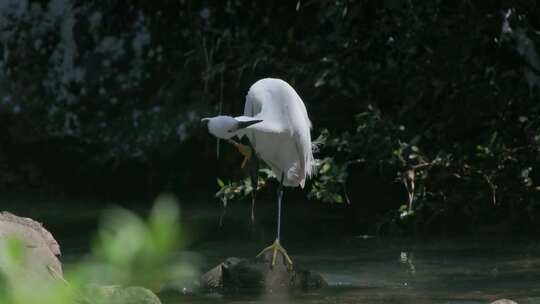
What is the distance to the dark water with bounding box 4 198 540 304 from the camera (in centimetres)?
473

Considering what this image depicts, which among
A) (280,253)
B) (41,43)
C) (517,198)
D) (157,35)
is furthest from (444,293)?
(41,43)

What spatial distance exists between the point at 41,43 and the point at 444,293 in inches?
240

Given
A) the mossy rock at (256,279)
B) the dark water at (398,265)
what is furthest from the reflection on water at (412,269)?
the mossy rock at (256,279)

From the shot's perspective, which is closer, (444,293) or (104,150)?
(444,293)

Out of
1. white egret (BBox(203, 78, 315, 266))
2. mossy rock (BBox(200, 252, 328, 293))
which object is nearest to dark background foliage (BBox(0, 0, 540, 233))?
white egret (BBox(203, 78, 315, 266))

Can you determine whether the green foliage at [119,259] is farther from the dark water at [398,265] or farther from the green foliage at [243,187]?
the green foliage at [243,187]

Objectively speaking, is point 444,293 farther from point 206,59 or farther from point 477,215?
point 206,59

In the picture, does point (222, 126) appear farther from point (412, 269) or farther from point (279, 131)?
point (412, 269)

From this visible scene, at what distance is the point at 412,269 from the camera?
555 cm

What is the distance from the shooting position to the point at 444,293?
4672 mm

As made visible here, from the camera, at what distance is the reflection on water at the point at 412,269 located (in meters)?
4.68

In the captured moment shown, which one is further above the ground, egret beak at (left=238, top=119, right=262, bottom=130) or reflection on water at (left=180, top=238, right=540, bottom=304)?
egret beak at (left=238, top=119, right=262, bottom=130)

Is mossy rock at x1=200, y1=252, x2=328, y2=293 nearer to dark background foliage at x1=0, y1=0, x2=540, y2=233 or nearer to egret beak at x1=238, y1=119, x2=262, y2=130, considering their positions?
egret beak at x1=238, y1=119, x2=262, y2=130

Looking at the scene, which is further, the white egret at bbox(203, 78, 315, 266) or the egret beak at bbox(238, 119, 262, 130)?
the white egret at bbox(203, 78, 315, 266)
